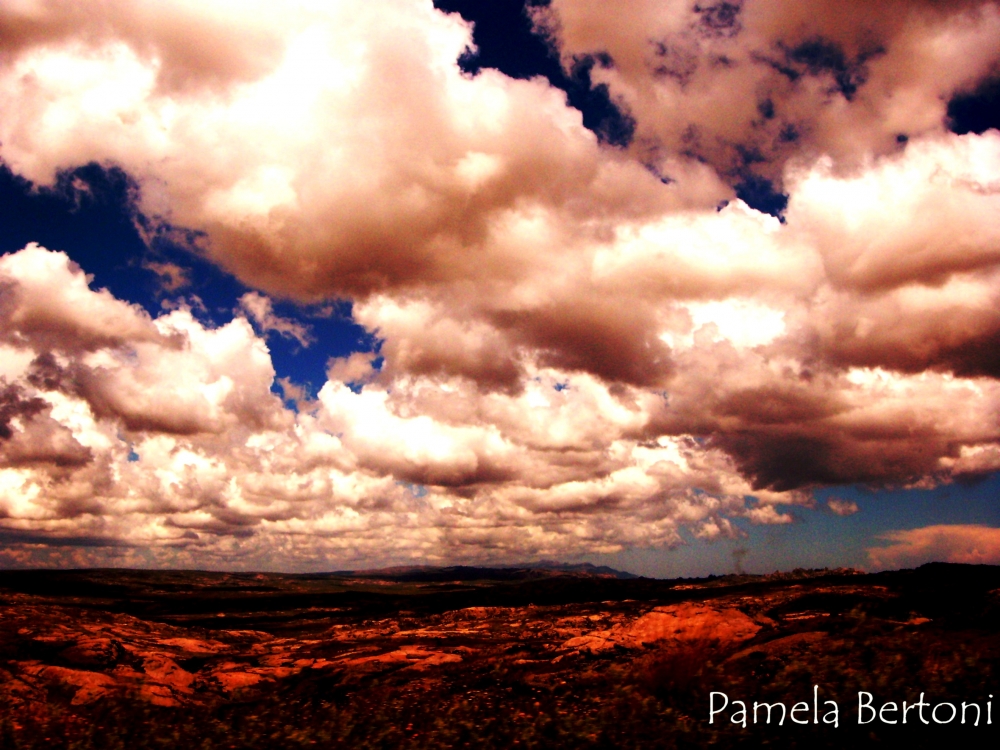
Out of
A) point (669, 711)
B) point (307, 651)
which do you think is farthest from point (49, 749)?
point (307, 651)

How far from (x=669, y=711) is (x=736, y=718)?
2.15 metres

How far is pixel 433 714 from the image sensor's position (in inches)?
998

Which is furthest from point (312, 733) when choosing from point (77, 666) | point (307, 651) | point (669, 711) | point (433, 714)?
point (307, 651)

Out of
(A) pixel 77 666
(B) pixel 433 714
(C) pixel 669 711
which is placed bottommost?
(A) pixel 77 666

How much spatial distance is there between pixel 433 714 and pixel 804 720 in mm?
13751

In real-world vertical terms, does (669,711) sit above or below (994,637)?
below

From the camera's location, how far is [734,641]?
113ft

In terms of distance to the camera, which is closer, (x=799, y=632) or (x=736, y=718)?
(x=736, y=718)

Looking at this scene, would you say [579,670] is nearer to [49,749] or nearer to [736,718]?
[736,718]

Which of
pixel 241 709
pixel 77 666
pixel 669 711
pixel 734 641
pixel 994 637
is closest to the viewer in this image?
pixel 669 711

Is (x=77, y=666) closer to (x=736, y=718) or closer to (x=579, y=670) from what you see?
(x=579, y=670)

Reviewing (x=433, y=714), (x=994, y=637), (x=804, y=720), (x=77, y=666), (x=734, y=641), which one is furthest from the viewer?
(x=77, y=666)

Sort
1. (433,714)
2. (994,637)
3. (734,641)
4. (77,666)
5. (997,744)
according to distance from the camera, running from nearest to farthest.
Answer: (997,744) < (994,637) < (433,714) < (734,641) < (77,666)

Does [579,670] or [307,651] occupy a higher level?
[579,670]
